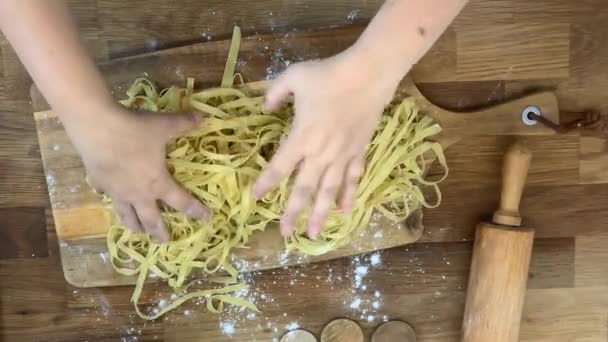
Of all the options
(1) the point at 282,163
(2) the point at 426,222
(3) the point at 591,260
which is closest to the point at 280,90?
(1) the point at 282,163

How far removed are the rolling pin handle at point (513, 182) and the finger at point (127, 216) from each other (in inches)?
26.0

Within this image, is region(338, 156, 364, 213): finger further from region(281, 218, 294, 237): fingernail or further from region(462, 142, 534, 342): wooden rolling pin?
region(462, 142, 534, 342): wooden rolling pin

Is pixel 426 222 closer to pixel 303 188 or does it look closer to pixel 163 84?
pixel 303 188

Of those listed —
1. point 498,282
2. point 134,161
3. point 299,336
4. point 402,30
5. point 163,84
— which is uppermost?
point 402,30

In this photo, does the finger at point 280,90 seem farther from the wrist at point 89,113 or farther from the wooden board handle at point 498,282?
the wooden board handle at point 498,282

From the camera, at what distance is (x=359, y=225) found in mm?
1304

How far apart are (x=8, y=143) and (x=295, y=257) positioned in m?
0.58

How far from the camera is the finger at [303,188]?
1.03m

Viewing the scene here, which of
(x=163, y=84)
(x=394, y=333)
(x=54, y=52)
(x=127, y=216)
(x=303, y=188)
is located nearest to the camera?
(x=54, y=52)

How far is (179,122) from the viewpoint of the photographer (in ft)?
3.68

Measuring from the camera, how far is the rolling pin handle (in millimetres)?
1287

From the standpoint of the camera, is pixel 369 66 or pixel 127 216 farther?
pixel 127 216

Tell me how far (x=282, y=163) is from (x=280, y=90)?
0.35ft

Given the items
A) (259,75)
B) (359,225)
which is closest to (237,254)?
(359,225)
